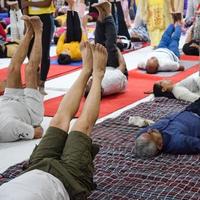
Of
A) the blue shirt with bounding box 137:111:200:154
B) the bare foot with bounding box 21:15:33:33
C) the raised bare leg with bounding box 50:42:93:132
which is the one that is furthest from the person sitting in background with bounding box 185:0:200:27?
the raised bare leg with bounding box 50:42:93:132

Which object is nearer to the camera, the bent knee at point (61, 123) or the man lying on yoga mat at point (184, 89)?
the bent knee at point (61, 123)

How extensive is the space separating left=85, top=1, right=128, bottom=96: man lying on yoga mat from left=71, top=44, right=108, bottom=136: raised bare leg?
1595 mm

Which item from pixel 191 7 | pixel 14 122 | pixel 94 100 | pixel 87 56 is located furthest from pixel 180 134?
pixel 191 7

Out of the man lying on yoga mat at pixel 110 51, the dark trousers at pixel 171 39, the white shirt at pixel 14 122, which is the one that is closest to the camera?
the white shirt at pixel 14 122

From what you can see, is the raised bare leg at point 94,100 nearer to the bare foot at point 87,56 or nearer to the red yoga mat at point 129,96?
the bare foot at point 87,56

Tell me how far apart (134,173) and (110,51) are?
230 cm

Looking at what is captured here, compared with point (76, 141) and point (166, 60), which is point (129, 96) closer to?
point (166, 60)

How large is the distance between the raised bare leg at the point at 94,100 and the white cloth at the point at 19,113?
2.51ft

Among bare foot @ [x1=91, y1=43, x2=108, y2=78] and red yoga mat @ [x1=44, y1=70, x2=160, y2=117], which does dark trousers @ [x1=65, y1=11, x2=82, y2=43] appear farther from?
bare foot @ [x1=91, y1=43, x2=108, y2=78]

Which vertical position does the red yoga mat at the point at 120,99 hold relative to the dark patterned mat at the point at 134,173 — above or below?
below

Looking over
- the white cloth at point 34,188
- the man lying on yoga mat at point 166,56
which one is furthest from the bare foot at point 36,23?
the man lying on yoga mat at point 166,56

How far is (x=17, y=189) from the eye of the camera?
1.85m

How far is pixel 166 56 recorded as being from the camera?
568 cm

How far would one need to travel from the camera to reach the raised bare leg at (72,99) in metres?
2.62
